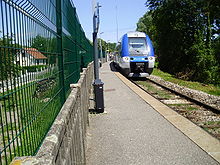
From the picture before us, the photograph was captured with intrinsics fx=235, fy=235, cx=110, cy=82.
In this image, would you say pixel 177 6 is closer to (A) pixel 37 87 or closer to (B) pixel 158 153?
(B) pixel 158 153

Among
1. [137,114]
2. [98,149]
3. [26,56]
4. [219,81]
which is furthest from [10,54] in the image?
[219,81]

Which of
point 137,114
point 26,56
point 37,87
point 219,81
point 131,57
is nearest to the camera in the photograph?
point 26,56

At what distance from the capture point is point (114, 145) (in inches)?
182

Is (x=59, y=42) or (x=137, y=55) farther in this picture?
(x=137, y=55)

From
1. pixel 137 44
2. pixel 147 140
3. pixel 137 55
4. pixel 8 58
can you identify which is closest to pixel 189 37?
pixel 137 44

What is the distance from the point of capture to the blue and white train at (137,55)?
613 inches

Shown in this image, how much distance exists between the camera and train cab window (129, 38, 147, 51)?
15891mm

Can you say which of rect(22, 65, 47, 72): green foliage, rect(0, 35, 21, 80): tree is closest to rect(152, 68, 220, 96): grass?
rect(22, 65, 47, 72): green foliage

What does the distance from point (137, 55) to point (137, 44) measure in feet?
2.98

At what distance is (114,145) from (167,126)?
1669 mm

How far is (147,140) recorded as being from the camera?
4.84m

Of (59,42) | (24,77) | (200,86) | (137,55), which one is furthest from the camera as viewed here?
(137,55)

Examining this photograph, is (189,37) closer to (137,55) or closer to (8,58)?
(137,55)

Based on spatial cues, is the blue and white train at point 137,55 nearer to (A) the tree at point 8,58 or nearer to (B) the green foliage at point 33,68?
(B) the green foliage at point 33,68
